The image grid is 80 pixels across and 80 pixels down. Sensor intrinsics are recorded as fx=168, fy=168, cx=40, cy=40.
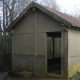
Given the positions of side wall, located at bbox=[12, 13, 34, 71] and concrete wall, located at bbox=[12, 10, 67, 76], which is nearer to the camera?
Answer: concrete wall, located at bbox=[12, 10, 67, 76]

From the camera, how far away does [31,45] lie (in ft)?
39.0

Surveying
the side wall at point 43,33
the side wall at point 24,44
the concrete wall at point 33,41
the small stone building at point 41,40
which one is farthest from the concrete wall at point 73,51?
the side wall at point 24,44

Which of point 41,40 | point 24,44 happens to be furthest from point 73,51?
point 24,44

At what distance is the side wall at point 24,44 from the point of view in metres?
11.9

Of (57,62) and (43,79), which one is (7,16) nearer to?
(57,62)

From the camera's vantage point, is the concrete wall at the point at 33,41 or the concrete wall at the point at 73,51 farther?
the concrete wall at the point at 33,41

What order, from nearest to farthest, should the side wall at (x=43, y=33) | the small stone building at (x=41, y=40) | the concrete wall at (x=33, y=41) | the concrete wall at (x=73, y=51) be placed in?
the small stone building at (x=41, y=40)
the concrete wall at (x=73, y=51)
the side wall at (x=43, y=33)
the concrete wall at (x=33, y=41)

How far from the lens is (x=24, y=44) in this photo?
1236cm

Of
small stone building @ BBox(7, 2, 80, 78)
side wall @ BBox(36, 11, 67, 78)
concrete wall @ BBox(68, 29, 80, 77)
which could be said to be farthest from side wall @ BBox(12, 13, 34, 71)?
concrete wall @ BBox(68, 29, 80, 77)

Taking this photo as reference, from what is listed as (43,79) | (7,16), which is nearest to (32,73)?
(43,79)

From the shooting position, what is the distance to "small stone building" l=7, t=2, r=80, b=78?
10.4 metres

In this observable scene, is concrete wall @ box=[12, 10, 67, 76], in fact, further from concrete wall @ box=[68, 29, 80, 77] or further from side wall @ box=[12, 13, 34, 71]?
concrete wall @ box=[68, 29, 80, 77]

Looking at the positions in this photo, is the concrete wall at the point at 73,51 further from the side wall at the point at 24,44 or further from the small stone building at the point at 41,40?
the side wall at the point at 24,44

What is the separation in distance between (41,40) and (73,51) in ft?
7.40
